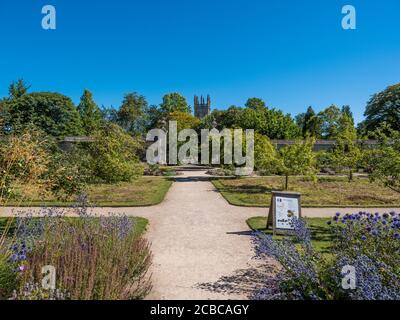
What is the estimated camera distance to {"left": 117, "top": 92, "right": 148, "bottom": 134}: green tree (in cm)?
5684

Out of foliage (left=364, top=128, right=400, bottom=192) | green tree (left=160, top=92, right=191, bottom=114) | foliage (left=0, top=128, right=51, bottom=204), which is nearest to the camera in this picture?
foliage (left=0, top=128, right=51, bottom=204)

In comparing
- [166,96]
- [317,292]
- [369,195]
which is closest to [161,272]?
[317,292]

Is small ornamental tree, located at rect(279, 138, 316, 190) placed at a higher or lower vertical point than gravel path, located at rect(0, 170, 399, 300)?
higher

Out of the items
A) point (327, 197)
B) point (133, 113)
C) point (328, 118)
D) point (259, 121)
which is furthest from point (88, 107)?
point (327, 197)

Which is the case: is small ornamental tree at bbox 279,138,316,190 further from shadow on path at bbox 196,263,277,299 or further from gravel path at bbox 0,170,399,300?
shadow on path at bbox 196,263,277,299

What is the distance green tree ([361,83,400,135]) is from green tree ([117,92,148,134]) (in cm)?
4017

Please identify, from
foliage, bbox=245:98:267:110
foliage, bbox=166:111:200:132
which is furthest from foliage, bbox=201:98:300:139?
foliage, bbox=245:98:267:110

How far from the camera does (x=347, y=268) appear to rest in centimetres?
428

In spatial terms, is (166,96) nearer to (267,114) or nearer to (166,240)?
(267,114)

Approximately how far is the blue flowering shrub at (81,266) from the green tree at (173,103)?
57.5 metres

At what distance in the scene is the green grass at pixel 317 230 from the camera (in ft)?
24.9
